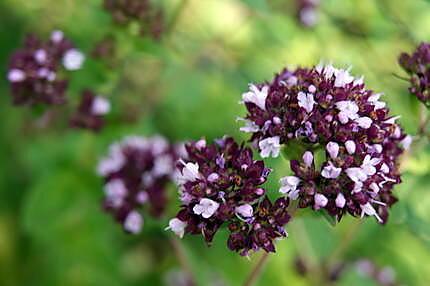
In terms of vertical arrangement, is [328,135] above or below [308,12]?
above

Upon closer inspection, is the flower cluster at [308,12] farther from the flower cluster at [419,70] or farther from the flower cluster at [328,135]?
the flower cluster at [328,135]

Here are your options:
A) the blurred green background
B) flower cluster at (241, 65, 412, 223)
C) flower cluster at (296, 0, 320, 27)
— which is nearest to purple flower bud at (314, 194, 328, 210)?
flower cluster at (241, 65, 412, 223)

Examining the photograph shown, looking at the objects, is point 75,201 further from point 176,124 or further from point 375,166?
point 375,166

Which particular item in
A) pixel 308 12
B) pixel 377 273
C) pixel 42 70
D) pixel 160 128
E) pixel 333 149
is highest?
pixel 333 149

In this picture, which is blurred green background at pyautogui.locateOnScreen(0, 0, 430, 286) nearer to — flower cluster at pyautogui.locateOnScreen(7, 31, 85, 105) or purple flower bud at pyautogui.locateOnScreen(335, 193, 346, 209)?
flower cluster at pyautogui.locateOnScreen(7, 31, 85, 105)

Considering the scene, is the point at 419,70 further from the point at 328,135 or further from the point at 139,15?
the point at 139,15

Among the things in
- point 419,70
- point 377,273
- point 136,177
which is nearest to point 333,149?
point 419,70

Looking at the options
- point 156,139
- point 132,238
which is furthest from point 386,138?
point 132,238
